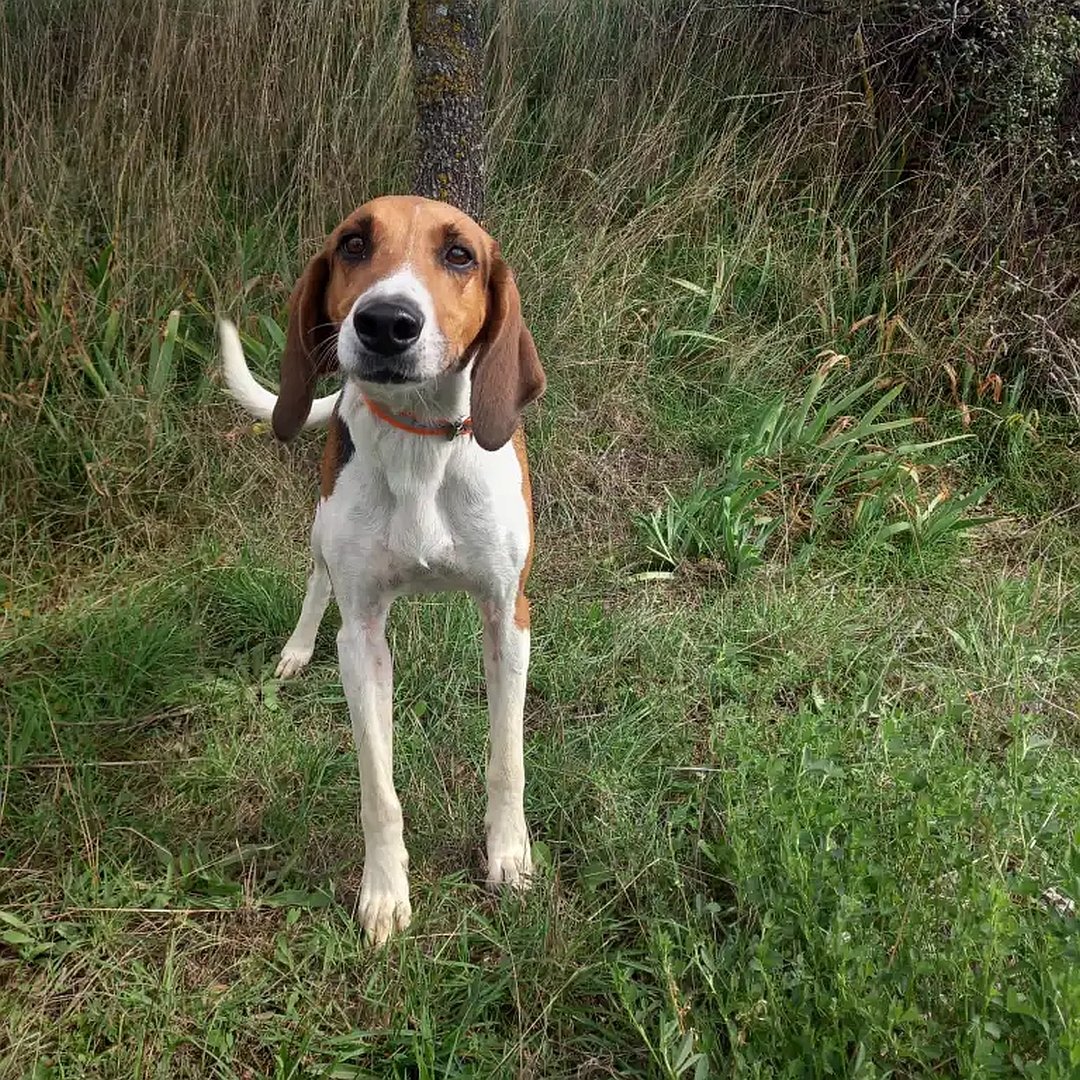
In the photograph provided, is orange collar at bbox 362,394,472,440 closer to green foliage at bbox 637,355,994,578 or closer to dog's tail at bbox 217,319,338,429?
dog's tail at bbox 217,319,338,429

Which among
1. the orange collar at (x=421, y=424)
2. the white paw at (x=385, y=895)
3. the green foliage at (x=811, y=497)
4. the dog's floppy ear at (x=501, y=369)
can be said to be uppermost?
the dog's floppy ear at (x=501, y=369)

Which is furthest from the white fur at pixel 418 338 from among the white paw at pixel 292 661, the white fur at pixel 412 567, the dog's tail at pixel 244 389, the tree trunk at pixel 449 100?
the tree trunk at pixel 449 100

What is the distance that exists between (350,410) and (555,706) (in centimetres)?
109

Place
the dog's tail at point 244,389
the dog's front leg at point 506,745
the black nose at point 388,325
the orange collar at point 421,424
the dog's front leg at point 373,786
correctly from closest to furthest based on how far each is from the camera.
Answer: the black nose at point 388,325, the orange collar at point 421,424, the dog's front leg at point 373,786, the dog's front leg at point 506,745, the dog's tail at point 244,389

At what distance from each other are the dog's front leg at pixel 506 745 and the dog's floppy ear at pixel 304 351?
2.05 ft

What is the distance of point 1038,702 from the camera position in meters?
2.73

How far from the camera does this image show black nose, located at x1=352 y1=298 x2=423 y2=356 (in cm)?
177

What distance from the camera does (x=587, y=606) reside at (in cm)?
320

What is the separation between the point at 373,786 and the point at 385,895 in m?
0.25

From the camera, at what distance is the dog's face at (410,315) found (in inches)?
71.1

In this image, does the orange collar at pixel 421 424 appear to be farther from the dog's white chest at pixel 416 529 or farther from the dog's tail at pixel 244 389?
the dog's tail at pixel 244 389

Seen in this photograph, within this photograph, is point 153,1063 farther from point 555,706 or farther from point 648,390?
point 648,390

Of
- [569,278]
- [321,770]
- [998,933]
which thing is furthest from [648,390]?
[998,933]

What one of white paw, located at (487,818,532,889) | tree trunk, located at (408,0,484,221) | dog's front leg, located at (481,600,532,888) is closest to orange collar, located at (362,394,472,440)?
dog's front leg, located at (481,600,532,888)
